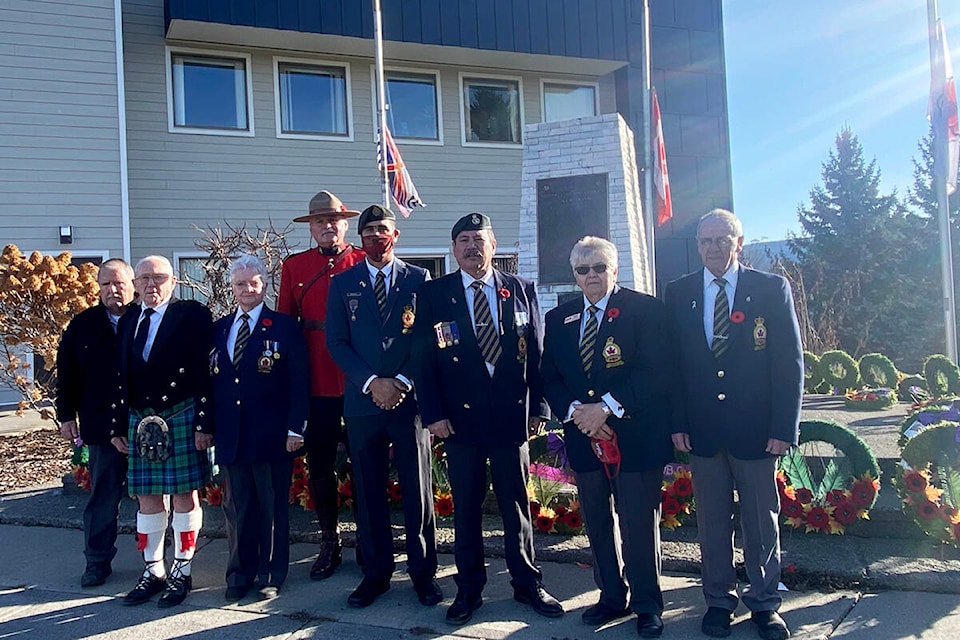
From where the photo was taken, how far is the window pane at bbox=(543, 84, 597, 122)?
13.6m

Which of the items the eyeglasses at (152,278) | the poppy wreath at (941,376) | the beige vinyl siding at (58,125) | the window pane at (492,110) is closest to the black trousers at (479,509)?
the eyeglasses at (152,278)

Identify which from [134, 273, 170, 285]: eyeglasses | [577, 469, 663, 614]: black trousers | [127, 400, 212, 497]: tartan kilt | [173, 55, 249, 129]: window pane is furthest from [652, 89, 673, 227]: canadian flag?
[127, 400, 212, 497]: tartan kilt

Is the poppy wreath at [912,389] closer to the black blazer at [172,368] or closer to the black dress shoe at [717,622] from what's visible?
the black dress shoe at [717,622]

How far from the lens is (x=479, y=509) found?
3730 millimetres

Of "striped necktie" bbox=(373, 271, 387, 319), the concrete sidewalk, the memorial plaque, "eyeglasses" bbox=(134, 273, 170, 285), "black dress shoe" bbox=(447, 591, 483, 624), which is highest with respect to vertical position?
the memorial plaque

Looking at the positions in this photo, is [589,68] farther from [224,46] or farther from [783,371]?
[783,371]

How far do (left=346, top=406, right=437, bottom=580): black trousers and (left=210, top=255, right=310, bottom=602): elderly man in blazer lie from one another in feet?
1.23

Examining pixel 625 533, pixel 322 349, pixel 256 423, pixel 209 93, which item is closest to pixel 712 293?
pixel 625 533

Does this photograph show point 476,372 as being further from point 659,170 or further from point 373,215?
point 659,170

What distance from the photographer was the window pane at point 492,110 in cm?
1312

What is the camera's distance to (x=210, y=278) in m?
8.36

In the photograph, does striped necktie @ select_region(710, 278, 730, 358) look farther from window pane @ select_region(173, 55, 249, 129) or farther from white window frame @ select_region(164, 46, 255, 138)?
window pane @ select_region(173, 55, 249, 129)

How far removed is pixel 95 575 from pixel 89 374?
1.13m

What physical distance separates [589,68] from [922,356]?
14741 mm
